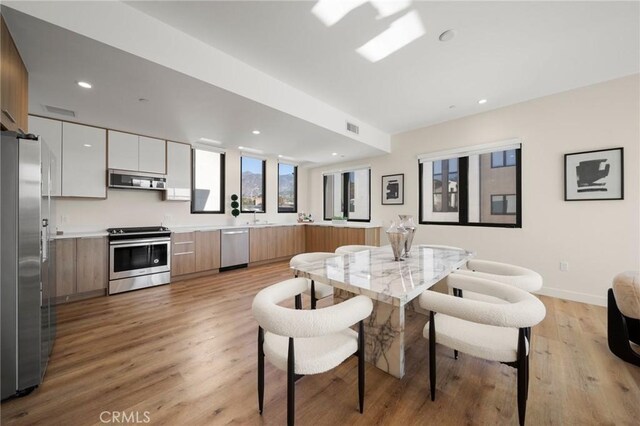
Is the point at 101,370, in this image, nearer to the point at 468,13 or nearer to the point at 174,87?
the point at 174,87

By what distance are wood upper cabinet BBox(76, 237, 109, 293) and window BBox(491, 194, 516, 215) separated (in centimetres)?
581

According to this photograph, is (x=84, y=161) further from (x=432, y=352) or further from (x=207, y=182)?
(x=432, y=352)

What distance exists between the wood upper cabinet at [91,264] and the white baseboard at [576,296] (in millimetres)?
6050

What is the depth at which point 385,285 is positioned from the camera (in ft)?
4.78

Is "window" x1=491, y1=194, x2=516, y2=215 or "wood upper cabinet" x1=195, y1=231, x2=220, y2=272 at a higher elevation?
"window" x1=491, y1=194, x2=516, y2=215

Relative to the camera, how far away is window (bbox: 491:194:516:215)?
3.72 m

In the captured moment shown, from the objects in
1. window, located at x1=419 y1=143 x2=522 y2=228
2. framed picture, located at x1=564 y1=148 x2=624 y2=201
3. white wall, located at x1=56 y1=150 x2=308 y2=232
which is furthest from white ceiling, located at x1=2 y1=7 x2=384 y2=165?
framed picture, located at x1=564 y1=148 x2=624 y2=201

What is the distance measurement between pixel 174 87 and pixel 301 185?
4.48m

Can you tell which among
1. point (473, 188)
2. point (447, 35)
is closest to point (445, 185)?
point (473, 188)

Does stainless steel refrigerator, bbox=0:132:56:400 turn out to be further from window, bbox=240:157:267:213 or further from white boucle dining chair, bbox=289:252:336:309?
window, bbox=240:157:267:213

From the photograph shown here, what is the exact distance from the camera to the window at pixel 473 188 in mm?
3717

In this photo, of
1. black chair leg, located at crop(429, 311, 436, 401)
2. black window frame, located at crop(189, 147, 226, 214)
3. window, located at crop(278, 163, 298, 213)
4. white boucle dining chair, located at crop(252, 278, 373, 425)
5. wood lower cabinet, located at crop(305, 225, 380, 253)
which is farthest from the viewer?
window, located at crop(278, 163, 298, 213)

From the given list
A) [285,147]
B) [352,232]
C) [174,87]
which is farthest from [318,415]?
[285,147]

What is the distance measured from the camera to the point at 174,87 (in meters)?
2.38
